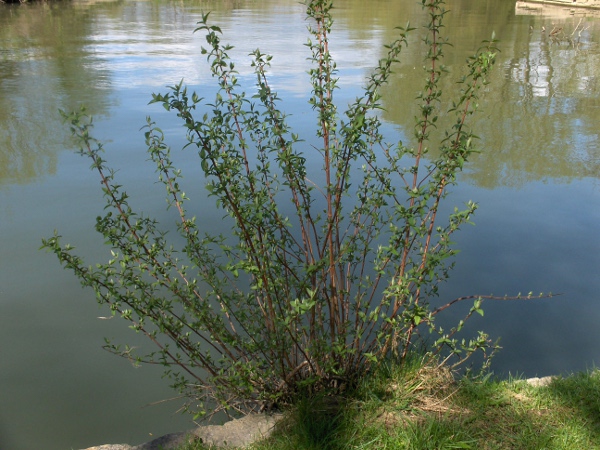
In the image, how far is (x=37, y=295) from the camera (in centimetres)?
349

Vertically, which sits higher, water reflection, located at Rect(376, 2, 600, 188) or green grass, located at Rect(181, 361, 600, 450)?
water reflection, located at Rect(376, 2, 600, 188)

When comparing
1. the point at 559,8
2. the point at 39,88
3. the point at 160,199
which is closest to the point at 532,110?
the point at 160,199

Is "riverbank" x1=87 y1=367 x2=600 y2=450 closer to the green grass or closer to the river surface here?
the green grass

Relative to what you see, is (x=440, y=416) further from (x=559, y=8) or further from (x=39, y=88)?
(x=559, y=8)

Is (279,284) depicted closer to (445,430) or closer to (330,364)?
(330,364)

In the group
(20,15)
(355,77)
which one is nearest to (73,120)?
(355,77)

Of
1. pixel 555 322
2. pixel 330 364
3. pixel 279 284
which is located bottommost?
pixel 555 322

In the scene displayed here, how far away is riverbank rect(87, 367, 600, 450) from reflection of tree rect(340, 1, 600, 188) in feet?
10.1

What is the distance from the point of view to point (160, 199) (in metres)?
4.76

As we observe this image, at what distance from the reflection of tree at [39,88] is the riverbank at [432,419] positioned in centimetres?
392

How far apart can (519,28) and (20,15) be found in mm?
12835

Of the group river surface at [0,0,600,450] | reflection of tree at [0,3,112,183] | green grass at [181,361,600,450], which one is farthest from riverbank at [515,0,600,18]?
green grass at [181,361,600,450]

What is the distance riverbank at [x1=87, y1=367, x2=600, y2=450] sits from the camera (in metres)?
2.18

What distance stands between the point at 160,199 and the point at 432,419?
3128 mm
